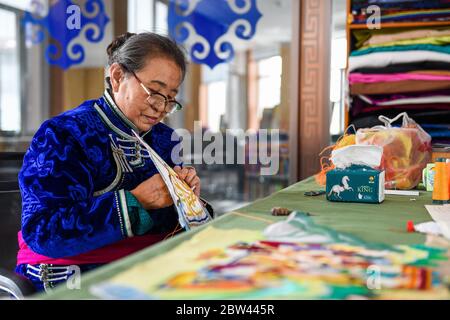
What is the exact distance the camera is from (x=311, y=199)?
1.46m

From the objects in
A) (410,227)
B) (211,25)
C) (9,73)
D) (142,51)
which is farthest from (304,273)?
(9,73)

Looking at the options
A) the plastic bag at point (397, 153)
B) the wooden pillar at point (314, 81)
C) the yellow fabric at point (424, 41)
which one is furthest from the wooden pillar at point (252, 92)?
the plastic bag at point (397, 153)

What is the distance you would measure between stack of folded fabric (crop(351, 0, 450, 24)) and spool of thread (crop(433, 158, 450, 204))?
1.11 m

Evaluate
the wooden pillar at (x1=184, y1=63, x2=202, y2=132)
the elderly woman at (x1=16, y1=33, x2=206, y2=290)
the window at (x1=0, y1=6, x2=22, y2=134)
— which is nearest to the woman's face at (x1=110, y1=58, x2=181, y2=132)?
the elderly woman at (x1=16, y1=33, x2=206, y2=290)

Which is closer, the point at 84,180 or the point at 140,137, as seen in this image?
the point at 84,180

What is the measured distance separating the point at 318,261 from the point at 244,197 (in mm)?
6471

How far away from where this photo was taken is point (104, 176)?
139 centimetres

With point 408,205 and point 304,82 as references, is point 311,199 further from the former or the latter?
point 304,82

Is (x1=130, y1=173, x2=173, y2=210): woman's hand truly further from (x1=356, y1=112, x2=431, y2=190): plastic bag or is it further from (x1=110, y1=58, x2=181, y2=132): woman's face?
(x1=356, y1=112, x2=431, y2=190): plastic bag

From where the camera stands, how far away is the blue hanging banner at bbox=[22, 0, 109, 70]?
208 inches

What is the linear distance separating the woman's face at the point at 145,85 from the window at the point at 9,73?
4.12 meters

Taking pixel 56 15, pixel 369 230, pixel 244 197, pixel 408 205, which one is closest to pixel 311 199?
pixel 408 205
